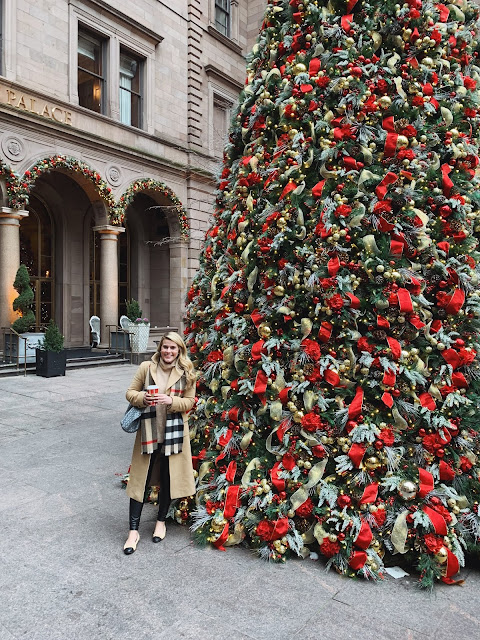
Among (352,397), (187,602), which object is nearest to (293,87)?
(352,397)

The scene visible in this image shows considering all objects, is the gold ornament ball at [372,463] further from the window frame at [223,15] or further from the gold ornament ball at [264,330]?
the window frame at [223,15]

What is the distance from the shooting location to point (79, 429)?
7.06 meters

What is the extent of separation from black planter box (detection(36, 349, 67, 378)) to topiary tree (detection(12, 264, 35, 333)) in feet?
3.44

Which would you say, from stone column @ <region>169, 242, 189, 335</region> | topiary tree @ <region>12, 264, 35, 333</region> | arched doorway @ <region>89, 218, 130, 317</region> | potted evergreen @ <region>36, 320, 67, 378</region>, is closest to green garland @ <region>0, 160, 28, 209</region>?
topiary tree @ <region>12, 264, 35, 333</region>

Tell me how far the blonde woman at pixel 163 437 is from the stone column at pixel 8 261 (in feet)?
37.5

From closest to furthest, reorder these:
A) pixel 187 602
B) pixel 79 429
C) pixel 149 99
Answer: pixel 187 602 < pixel 79 429 < pixel 149 99

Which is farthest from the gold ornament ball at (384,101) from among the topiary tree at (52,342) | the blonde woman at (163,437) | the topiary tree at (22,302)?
the topiary tree at (22,302)

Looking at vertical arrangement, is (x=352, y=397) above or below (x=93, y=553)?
above

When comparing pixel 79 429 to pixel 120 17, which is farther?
pixel 120 17

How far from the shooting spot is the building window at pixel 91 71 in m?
16.3

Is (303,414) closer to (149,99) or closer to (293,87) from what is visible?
(293,87)

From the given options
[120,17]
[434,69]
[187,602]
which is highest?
[120,17]

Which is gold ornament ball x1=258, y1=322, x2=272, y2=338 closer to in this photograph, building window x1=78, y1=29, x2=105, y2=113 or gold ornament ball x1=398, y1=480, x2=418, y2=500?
gold ornament ball x1=398, y1=480, x2=418, y2=500

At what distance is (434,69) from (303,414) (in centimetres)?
269
